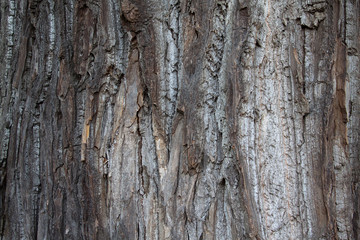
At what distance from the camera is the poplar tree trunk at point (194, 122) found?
1.11 m

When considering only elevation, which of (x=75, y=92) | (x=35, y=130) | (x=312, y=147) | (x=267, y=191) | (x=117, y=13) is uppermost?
(x=117, y=13)

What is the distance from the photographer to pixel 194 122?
1.17 meters

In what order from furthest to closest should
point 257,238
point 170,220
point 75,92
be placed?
point 75,92 → point 170,220 → point 257,238

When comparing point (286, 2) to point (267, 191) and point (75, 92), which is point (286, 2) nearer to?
point (267, 191)

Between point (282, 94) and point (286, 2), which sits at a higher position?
point (286, 2)

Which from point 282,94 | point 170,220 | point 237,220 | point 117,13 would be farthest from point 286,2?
point 170,220

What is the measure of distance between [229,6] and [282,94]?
344 millimetres

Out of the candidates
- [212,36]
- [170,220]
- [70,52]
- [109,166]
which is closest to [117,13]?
[70,52]

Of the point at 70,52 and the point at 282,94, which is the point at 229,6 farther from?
the point at 70,52

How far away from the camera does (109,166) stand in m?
1.27

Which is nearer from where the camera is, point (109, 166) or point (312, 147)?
point (312, 147)

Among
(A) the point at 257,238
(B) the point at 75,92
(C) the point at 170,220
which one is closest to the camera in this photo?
(A) the point at 257,238

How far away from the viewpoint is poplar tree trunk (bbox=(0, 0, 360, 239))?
1108mm

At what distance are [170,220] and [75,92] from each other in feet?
2.00
